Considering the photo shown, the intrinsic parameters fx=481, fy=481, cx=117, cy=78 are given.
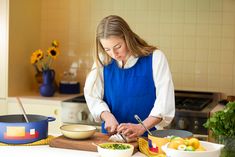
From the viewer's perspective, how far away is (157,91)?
263 cm

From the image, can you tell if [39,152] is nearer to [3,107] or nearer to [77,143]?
[77,143]

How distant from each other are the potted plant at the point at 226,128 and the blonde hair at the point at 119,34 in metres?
0.88

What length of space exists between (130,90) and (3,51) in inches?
60.7

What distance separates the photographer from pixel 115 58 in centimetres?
262

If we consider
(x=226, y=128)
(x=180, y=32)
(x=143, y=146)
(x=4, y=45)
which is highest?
(x=180, y=32)

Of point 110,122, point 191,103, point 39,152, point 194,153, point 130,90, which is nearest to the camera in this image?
point 194,153

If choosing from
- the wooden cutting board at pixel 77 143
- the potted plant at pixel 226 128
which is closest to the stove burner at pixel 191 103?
the wooden cutting board at pixel 77 143

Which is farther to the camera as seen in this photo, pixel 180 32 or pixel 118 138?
pixel 180 32

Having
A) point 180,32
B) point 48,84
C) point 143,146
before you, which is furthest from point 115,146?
point 180,32

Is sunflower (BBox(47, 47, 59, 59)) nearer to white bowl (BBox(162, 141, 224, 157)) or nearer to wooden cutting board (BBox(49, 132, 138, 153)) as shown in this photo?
wooden cutting board (BBox(49, 132, 138, 153))

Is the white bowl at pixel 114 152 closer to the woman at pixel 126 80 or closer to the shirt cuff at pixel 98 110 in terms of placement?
the woman at pixel 126 80

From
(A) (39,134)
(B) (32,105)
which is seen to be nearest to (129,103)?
(A) (39,134)

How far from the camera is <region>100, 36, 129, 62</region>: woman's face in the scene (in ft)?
8.29

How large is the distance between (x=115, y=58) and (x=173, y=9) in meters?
1.59
